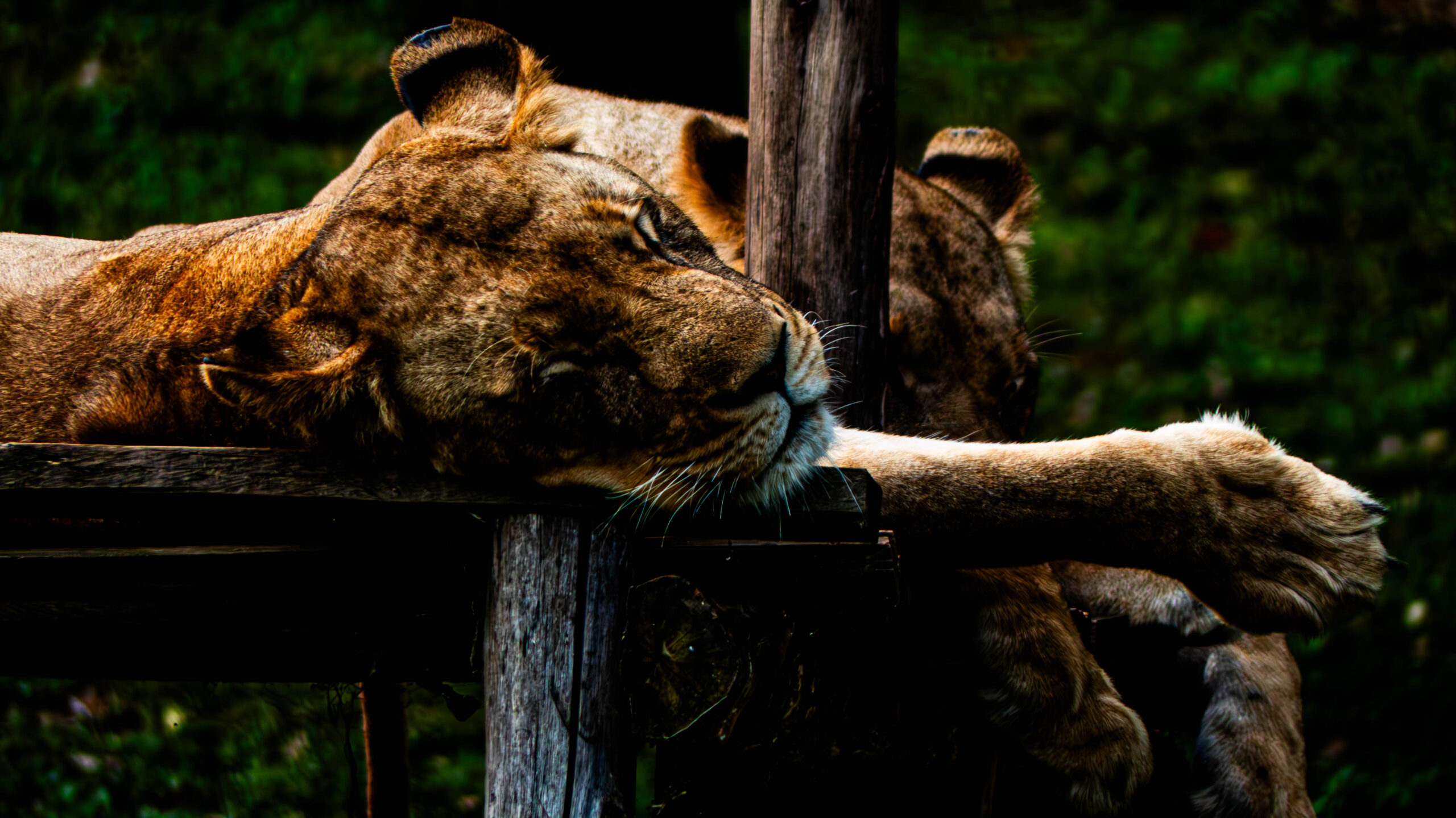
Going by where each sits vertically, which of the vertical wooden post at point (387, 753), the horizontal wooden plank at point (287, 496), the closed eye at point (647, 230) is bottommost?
the vertical wooden post at point (387, 753)

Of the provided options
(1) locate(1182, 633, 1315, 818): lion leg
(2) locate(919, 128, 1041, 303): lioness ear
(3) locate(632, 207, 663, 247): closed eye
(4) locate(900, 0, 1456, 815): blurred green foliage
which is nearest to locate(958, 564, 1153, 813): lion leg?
(1) locate(1182, 633, 1315, 818): lion leg

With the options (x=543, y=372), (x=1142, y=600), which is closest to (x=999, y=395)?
(x=1142, y=600)

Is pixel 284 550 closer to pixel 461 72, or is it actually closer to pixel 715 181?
pixel 461 72

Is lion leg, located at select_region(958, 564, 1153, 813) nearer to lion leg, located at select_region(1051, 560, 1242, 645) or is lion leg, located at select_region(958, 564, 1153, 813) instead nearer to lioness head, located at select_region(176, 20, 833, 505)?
lion leg, located at select_region(1051, 560, 1242, 645)

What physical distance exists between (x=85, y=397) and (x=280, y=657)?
916 mm

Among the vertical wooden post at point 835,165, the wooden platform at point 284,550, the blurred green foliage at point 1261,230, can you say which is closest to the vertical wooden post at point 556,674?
the wooden platform at point 284,550

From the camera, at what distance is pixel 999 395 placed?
13.7 feet

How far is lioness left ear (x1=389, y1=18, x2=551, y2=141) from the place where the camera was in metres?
3.12

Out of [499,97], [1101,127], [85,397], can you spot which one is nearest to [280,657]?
[85,397]

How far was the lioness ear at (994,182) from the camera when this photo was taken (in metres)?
4.83

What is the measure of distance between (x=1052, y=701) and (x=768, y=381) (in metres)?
1.16

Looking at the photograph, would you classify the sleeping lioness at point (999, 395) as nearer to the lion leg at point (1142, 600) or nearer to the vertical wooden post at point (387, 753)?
the lion leg at point (1142, 600)

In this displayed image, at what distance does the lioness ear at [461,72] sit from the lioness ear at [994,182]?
2.15m

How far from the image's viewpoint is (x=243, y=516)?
89.5 inches
